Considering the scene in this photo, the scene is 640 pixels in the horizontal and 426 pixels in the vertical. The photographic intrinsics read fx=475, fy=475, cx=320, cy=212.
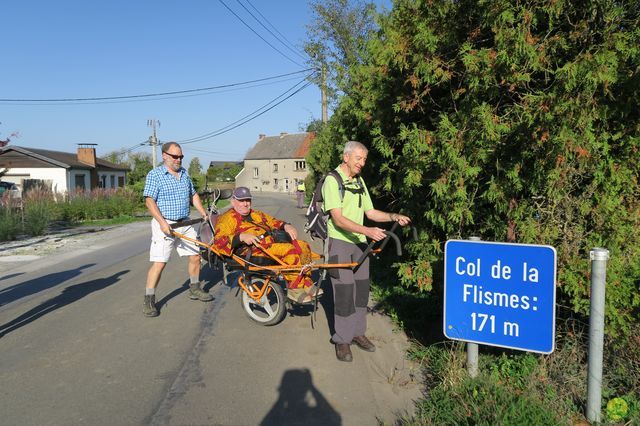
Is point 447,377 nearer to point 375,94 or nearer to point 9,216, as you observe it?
point 375,94

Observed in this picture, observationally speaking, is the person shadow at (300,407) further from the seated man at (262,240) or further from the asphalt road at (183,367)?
the seated man at (262,240)

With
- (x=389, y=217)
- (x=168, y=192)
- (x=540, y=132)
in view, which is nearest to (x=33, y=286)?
(x=168, y=192)

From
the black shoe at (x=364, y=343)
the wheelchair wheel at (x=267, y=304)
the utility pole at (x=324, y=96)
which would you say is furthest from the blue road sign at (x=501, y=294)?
the utility pole at (x=324, y=96)

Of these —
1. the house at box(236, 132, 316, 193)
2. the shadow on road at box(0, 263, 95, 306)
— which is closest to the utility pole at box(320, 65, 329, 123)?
the shadow on road at box(0, 263, 95, 306)

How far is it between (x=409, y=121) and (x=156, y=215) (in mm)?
3241

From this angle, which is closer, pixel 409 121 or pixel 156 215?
pixel 409 121

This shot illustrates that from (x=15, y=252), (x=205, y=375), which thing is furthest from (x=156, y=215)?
(x=15, y=252)

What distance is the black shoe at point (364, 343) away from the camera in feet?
15.5

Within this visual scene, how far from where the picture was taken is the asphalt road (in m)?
3.56

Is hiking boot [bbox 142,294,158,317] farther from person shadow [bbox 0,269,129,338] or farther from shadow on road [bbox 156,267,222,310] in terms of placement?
person shadow [bbox 0,269,129,338]

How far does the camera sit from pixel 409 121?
4.94 meters

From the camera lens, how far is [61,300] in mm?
6965

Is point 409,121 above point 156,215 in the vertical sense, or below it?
above

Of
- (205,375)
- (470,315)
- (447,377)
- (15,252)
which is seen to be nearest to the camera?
(470,315)
